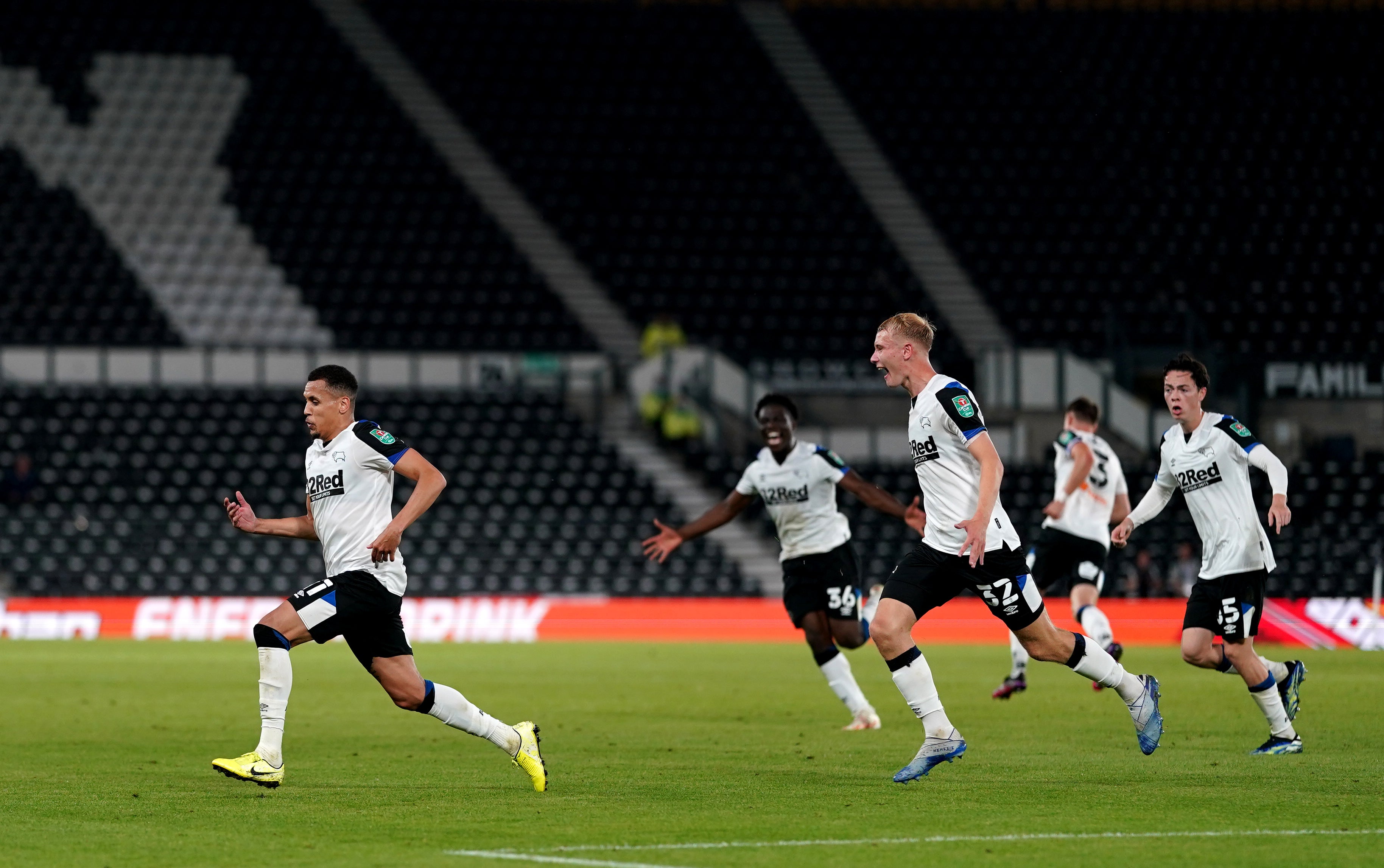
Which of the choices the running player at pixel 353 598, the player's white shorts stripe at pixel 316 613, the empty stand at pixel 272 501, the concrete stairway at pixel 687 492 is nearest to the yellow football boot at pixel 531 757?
the running player at pixel 353 598

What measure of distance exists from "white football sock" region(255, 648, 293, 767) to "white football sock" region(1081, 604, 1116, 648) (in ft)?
27.0

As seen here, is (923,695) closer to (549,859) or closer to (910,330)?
(910,330)

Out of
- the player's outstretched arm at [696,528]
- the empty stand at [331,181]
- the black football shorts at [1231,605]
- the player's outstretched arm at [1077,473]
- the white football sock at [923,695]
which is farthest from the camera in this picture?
the empty stand at [331,181]

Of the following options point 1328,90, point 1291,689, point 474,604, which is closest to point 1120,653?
point 1291,689

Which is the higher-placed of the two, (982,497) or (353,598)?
(982,497)

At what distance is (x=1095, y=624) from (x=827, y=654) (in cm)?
354

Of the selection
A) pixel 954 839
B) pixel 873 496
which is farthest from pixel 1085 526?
pixel 954 839

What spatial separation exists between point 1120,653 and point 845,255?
20.5m

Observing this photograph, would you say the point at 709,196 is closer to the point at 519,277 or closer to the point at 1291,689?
the point at 519,277

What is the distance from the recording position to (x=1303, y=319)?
3272 centimetres

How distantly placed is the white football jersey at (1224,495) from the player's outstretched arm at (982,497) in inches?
82.9

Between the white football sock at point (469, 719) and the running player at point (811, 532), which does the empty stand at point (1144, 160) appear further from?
the white football sock at point (469, 719)

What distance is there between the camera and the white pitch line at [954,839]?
24.2ft

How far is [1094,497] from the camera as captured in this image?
1562 centimetres
